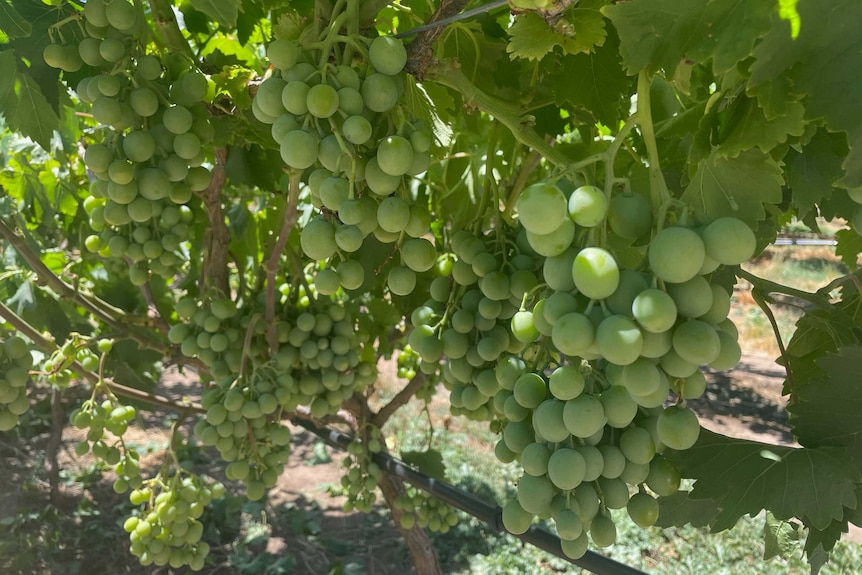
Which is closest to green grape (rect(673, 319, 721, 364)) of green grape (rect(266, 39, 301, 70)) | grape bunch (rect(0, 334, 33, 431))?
green grape (rect(266, 39, 301, 70))

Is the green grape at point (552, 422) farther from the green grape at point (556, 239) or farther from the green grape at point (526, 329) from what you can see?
the green grape at point (556, 239)

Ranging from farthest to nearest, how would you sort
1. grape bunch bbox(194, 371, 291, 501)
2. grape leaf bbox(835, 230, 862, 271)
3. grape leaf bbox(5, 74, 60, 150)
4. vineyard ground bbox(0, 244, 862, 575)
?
vineyard ground bbox(0, 244, 862, 575)
grape bunch bbox(194, 371, 291, 501)
grape leaf bbox(835, 230, 862, 271)
grape leaf bbox(5, 74, 60, 150)

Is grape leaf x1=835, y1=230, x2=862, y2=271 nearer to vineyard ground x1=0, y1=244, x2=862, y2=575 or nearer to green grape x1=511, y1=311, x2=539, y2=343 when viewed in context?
green grape x1=511, y1=311, x2=539, y2=343

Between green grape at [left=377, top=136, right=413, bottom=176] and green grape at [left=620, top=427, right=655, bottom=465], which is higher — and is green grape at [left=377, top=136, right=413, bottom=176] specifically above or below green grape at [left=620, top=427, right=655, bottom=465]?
above

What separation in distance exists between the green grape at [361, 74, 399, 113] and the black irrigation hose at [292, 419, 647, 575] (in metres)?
0.84

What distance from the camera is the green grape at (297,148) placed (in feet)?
2.90

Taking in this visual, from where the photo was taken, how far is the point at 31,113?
4.51ft

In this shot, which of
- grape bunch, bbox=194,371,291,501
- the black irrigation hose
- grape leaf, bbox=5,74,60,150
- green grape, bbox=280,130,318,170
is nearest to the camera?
green grape, bbox=280,130,318,170

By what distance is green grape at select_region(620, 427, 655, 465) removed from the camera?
860 millimetres

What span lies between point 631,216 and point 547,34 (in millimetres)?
420

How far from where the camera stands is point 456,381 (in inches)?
56.4

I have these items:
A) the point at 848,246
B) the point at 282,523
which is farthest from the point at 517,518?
the point at 282,523

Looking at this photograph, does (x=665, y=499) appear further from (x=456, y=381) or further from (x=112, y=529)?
(x=112, y=529)

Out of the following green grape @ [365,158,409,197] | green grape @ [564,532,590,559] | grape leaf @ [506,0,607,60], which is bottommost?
green grape @ [564,532,590,559]
